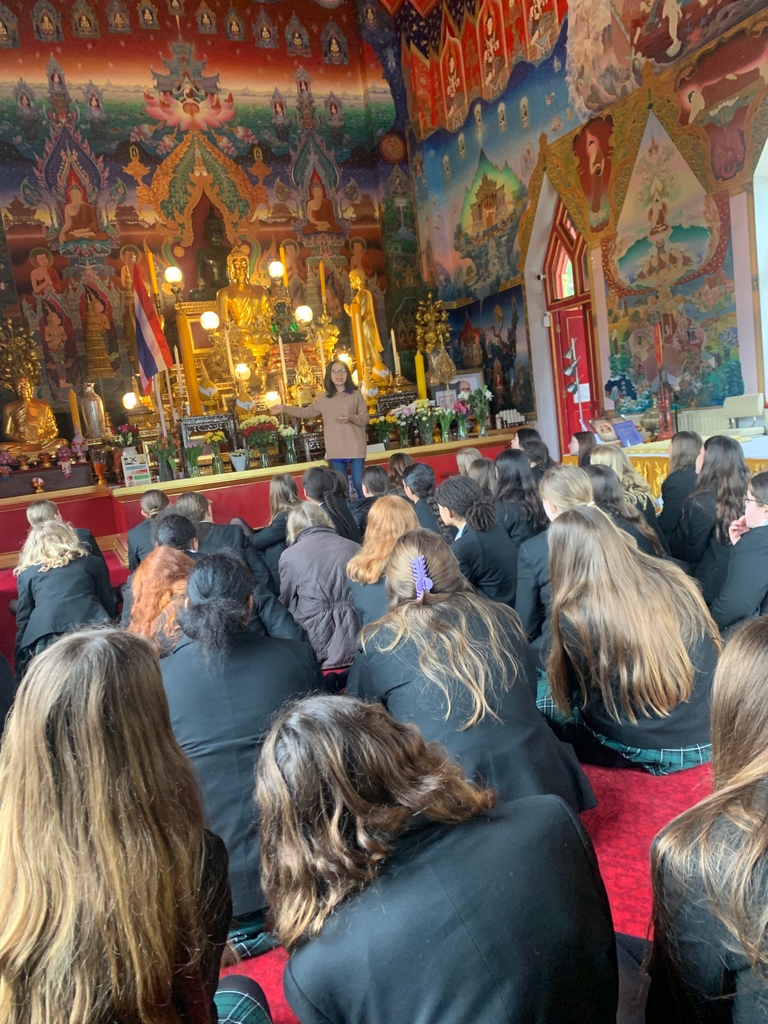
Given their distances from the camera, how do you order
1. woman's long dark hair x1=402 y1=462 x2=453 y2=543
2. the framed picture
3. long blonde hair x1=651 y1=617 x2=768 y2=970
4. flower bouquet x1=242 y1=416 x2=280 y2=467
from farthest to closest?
flower bouquet x1=242 y1=416 x2=280 y2=467
the framed picture
woman's long dark hair x1=402 y1=462 x2=453 y2=543
long blonde hair x1=651 y1=617 x2=768 y2=970

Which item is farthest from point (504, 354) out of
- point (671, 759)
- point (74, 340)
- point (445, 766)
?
point (445, 766)

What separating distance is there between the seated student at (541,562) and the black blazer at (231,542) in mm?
1849

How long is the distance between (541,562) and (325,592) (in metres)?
1.30

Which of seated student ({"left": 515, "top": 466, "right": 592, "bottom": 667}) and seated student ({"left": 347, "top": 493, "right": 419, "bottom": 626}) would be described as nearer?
seated student ({"left": 515, "top": 466, "right": 592, "bottom": 667})

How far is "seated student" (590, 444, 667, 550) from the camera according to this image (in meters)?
4.45

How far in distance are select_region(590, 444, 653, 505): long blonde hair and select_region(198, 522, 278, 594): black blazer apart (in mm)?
2229

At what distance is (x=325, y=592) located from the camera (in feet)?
13.4

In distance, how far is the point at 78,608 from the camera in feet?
13.8

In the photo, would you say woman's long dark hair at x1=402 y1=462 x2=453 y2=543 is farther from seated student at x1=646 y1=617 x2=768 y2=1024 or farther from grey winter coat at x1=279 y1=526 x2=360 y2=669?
seated student at x1=646 y1=617 x2=768 y2=1024

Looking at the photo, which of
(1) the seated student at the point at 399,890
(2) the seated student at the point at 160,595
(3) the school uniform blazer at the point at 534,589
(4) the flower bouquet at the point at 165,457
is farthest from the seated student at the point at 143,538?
(4) the flower bouquet at the point at 165,457

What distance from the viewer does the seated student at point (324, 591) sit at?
13.3 ft

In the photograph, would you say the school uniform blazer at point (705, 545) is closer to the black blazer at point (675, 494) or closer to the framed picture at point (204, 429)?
the black blazer at point (675, 494)

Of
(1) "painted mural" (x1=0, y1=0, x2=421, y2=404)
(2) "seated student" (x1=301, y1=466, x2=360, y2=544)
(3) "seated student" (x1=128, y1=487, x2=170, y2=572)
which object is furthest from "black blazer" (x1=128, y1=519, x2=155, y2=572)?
(1) "painted mural" (x1=0, y1=0, x2=421, y2=404)

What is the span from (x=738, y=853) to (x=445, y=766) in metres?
0.48
